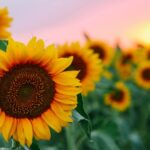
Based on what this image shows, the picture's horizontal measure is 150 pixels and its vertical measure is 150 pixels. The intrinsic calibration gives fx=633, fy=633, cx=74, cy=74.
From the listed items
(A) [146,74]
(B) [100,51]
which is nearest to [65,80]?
(B) [100,51]

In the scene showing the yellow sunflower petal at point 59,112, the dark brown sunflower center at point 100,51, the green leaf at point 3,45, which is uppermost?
the green leaf at point 3,45

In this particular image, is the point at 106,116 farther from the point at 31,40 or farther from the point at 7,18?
the point at 31,40

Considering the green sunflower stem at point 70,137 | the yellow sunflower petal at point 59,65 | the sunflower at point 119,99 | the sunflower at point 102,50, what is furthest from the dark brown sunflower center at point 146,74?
the yellow sunflower petal at point 59,65

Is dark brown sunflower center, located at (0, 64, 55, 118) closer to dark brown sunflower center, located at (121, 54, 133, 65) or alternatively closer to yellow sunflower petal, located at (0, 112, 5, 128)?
yellow sunflower petal, located at (0, 112, 5, 128)

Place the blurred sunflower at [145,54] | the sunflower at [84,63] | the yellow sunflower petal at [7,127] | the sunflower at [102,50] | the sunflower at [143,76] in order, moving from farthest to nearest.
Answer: the blurred sunflower at [145,54], the sunflower at [143,76], the sunflower at [102,50], the sunflower at [84,63], the yellow sunflower petal at [7,127]

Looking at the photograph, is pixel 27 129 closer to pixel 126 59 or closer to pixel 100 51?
pixel 100 51

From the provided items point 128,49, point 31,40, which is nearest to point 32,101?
A: point 31,40

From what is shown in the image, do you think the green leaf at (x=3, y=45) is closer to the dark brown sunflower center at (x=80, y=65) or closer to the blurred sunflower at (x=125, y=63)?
the dark brown sunflower center at (x=80, y=65)
